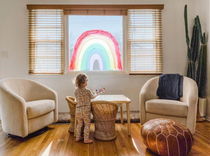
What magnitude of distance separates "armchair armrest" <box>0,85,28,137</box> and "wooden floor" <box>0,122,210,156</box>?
15cm

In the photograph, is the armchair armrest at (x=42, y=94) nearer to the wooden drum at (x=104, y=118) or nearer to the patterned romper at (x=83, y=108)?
the patterned romper at (x=83, y=108)

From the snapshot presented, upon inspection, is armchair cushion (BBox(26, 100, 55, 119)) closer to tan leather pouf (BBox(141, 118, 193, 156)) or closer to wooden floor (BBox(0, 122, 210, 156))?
wooden floor (BBox(0, 122, 210, 156))

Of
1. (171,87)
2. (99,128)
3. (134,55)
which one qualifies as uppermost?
(134,55)

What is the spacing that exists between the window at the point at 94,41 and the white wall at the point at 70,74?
245mm

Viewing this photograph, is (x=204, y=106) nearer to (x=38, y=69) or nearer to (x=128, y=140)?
(x=128, y=140)

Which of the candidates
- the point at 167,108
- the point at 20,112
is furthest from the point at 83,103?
the point at 167,108

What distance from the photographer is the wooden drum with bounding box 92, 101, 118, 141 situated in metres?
2.12

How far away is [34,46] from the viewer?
340 cm

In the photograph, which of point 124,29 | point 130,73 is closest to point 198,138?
point 130,73

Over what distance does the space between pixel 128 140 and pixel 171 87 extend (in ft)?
4.05

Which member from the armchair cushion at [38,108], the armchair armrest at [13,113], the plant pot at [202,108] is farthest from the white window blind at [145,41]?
the armchair armrest at [13,113]

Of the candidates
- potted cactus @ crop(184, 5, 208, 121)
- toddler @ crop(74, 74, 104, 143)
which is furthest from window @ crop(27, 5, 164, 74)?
toddler @ crop(74, 74, 104, 143)

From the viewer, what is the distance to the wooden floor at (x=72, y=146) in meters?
1.85

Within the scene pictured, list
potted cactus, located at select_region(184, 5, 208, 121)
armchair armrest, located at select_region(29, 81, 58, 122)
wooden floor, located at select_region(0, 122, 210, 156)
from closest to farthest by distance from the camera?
wooden floor, located at select_region(0, 122, 210, 156)
armchair armrest, located at select_region(29, 81, 58, 122)
potted cactus, located at select_region(184, 5, 208, 121)
